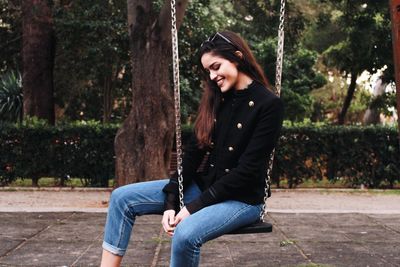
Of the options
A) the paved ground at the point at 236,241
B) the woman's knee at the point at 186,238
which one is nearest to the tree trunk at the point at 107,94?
the paved ground at the point at 236,241

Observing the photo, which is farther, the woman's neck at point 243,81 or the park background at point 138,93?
the park background at point 138,93

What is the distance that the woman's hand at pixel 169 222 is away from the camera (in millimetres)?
3235

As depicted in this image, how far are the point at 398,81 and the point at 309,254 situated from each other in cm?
229

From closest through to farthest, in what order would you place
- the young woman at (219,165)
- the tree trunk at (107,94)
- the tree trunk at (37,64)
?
1. the young woman at (219,165)
2. the tree trunk at (37,64)
3. the tree trunk at (107,94)

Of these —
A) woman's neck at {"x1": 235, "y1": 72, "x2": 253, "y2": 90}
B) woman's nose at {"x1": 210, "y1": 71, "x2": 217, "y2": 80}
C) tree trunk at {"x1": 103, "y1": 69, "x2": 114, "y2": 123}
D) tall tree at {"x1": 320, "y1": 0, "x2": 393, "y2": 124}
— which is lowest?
tree trunk at {"x1": 103, "y1": 69, "x2": 114, "y2": 123}

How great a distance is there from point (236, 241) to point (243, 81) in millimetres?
3136

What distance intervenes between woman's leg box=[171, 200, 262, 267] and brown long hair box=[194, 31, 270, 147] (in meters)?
0.42

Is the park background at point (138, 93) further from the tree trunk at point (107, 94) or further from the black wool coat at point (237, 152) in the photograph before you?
the black wool coat at point (237, 152)

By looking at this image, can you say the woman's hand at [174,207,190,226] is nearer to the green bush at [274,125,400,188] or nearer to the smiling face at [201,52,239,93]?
the smiling face at [201,52,239,93]

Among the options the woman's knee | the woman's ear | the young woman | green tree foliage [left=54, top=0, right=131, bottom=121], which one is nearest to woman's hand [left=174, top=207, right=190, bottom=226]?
the young woman

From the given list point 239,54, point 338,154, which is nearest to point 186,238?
point 239,54

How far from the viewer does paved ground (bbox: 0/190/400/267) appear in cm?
526

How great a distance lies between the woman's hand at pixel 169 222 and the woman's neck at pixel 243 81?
76 cm

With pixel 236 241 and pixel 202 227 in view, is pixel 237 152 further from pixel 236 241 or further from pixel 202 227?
pixel 236 241
